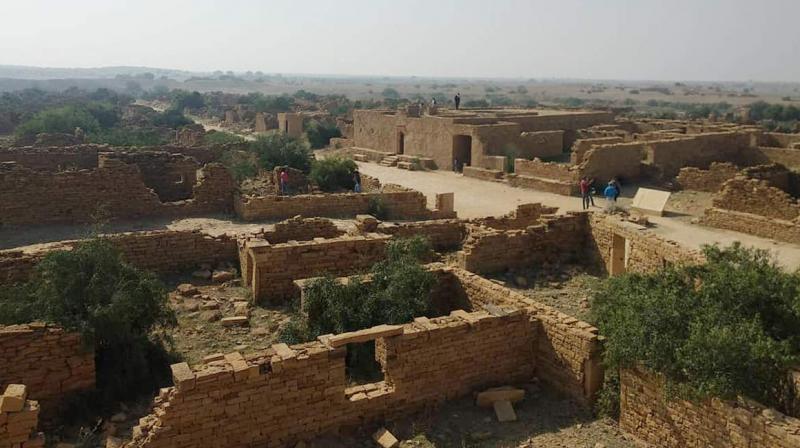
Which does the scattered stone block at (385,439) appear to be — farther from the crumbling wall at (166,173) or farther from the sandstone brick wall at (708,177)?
the sandstone brick wall at (708,177)

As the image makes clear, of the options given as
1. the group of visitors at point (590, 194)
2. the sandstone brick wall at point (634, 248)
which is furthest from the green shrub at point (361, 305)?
the group of visitors at point (590, 194)

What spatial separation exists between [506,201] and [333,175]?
19.6ft

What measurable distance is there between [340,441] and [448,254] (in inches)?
264

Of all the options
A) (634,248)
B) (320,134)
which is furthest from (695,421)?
(320,134)

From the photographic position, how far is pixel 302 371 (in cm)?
726

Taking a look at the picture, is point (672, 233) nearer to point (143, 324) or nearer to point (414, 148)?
point (143, 324)

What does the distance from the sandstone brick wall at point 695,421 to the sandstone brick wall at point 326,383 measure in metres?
1.69

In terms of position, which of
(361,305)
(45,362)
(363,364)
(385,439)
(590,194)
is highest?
(361,305)

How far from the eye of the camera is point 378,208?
58.4 ft

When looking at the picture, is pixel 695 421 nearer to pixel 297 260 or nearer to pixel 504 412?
A: pixel 504 412

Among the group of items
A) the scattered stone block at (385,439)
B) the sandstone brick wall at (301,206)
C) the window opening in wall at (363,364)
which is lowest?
the scattered stone block at (385,439)

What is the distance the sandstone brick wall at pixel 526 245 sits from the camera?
12695 mm

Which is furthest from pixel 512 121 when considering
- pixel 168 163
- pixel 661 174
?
pixel 168 163

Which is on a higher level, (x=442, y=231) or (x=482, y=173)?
(x=442, y=231)
